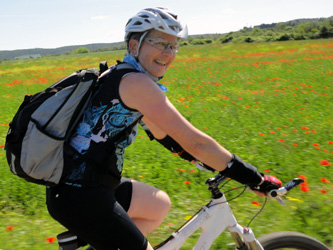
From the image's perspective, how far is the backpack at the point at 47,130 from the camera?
170 centimetres

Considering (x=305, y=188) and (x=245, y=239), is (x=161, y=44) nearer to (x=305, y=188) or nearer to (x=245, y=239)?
(x=245, y=239)

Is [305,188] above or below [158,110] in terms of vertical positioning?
below

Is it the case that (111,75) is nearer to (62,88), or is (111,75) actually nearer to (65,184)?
(62,88)

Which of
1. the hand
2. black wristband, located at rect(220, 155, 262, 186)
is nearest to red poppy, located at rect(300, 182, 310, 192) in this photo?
the hand

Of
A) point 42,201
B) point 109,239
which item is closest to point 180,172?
point 42,201

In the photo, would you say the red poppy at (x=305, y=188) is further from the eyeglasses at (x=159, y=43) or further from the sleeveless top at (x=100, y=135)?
the sleeveless top at (x=100, y=135)

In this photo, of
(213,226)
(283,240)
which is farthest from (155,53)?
(283,240)

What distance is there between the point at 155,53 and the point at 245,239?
1338 mm

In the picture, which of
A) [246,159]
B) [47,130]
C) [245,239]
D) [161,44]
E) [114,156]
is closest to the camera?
[47,130]

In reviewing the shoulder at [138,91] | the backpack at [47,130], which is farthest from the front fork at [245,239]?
the backpack at [47,130]

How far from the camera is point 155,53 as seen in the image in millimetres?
1943

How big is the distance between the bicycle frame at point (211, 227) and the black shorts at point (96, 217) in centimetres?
34

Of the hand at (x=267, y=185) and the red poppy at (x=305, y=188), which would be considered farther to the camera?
the red poppy at (x=305, y=188)

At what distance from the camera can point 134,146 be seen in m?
7.25
